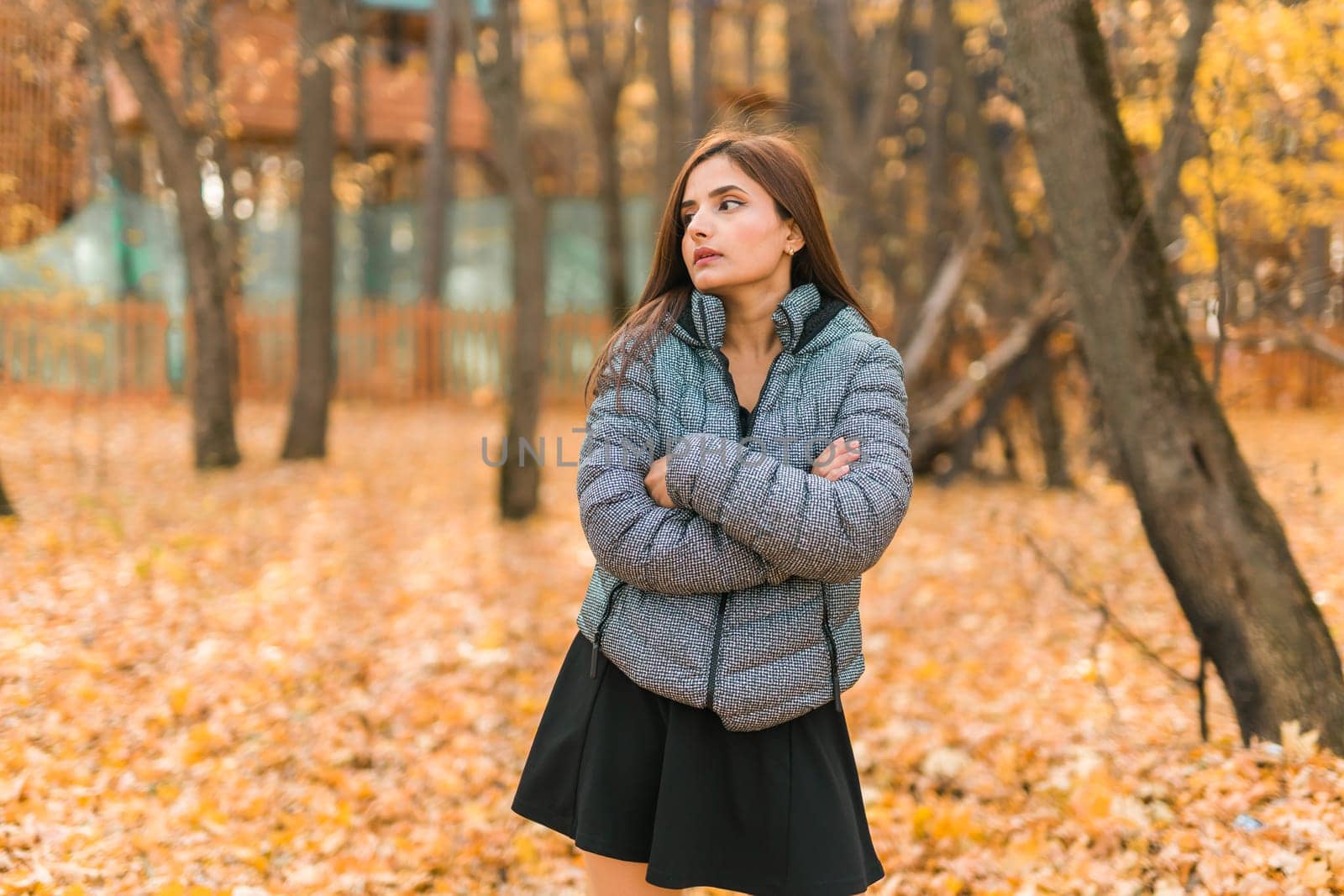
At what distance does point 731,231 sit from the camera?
2189 millimetres

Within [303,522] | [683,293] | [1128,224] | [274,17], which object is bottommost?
[303,522]

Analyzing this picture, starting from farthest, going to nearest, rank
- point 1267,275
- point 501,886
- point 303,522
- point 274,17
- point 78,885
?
point 274,17
point 303,522
point 1267,275
point 501,886
point 78,885

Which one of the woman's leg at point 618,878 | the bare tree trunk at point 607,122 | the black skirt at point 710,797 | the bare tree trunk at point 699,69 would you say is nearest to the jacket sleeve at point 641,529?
the black skirt at point 710,797

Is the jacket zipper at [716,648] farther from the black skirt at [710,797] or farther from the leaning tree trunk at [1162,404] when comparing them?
the leaning tree trunk at [1162,404]

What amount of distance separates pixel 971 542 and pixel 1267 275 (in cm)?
283

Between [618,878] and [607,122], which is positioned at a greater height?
[607,122]

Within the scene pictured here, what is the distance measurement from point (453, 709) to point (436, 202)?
1385 centimetres

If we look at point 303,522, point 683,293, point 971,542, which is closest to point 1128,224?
point 683,293

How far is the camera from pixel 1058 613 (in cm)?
613

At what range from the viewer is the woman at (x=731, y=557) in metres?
2.01

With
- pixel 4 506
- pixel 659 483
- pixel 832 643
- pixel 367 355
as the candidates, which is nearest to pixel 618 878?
pixel 832 643

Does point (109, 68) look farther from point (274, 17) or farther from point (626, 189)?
point (626, 189)

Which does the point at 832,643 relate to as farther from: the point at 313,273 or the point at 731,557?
the point at 313,273

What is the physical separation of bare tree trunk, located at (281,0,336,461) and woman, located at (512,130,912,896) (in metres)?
8.53
